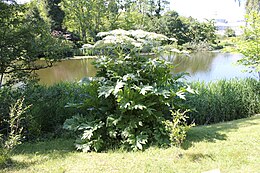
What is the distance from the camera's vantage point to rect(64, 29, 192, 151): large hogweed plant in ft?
9.96

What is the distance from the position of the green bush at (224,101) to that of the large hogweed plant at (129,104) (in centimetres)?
163

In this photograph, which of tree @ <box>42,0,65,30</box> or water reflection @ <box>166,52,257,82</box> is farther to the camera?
tree @ <box>42,0,65,30</box>

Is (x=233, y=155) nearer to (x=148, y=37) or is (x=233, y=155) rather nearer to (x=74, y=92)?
(x=148, y=37)

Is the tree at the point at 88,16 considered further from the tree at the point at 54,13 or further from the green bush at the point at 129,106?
the green bush at the point at 129,106

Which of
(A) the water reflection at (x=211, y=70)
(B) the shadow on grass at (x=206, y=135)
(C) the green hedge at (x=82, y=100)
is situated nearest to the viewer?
(B) the shadow on grass at (x=206, y=135)

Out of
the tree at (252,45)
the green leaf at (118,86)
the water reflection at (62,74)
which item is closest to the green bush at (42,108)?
the green leaf at (118,86)

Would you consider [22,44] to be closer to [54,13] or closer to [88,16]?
[54,13]

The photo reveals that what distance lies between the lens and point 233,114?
16.9ft

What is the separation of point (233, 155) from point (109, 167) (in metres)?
1.39

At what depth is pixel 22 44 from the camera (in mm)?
4008

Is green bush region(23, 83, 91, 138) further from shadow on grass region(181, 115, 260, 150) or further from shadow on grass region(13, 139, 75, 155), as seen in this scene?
shadow on grass region(181, 115, 260, 150)

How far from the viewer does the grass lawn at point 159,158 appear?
2.46 metres

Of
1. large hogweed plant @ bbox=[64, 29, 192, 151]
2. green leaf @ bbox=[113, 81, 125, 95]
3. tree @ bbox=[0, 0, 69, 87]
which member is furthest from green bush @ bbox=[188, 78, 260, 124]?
tree @ bbox=[0, 0, 69, 87]

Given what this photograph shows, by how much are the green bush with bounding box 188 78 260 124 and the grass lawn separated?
59.5 inches
